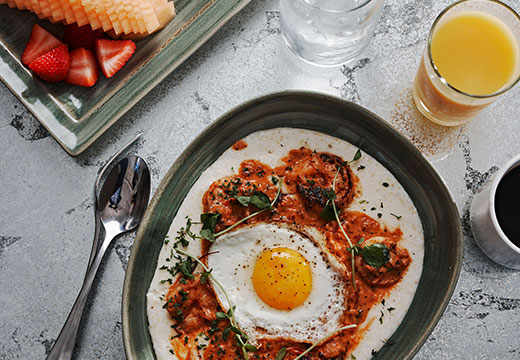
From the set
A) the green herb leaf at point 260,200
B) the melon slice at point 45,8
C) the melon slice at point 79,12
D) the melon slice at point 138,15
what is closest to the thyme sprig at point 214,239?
the green herb leaf at point 260,200

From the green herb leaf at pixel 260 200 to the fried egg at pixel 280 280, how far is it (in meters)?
0.09

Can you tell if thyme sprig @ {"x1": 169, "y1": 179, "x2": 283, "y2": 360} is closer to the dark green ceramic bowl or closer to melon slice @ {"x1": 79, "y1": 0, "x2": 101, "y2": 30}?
the dark green ceramic bowl

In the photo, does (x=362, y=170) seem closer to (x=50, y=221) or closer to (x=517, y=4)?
(x=517, y=4)

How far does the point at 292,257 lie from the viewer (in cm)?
219

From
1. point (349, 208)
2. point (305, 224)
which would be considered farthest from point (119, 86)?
point (349, 208)

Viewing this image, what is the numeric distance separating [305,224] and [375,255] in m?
0.31

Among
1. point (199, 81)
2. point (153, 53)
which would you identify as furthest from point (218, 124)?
point (153, 53)

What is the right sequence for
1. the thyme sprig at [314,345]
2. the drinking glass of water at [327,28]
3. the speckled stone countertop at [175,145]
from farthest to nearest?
the speckled stone countertop at [175,145] < the drinking glass of water at [327,28] < the thyme sprig at [314,345]

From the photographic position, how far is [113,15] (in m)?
2.37

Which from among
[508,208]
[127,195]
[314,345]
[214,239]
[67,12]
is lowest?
[508,208]

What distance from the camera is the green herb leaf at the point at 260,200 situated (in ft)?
7.14

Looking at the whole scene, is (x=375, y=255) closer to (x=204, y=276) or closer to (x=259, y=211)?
(x=259, y=211)

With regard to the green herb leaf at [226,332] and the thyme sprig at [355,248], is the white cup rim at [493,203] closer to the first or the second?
the thyme sprig at [355,248]

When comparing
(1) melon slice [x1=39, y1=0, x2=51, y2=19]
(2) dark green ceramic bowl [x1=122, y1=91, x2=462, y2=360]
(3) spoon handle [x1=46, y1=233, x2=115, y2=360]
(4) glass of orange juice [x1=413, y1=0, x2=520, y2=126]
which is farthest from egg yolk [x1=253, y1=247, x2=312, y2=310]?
(1) melon slice [x1=39, y1=0, x2=51, y2=19]
